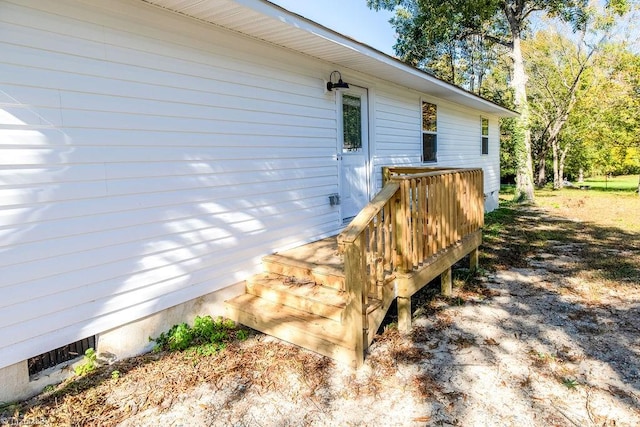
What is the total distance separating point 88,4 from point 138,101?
744mm

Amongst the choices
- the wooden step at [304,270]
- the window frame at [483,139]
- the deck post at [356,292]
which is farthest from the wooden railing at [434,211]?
the window frame at [483,139]

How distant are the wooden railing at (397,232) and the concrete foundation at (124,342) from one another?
156cm

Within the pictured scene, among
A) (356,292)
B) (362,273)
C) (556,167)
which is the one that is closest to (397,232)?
(362,273)

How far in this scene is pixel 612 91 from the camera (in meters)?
18.5

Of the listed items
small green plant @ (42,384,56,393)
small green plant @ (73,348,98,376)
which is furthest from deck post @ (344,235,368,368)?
small green plant @ (42,384,56,393)

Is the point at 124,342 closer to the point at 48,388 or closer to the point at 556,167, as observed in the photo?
the point at 48,388

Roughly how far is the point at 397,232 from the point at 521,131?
12.3 metres

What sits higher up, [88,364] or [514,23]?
[514,23]

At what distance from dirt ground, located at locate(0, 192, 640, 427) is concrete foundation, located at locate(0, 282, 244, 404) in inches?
4.0

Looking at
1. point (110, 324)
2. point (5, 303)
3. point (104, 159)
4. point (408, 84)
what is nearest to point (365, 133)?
point (408, 84)

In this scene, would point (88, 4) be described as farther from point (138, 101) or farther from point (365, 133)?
point (365, 133)

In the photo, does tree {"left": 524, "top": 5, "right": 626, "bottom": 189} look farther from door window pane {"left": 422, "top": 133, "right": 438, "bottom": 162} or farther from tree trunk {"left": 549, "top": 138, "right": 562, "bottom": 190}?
door window pane {"left": 422, "top": 133, "right": 438, "bottom": 162}

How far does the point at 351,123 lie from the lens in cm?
602

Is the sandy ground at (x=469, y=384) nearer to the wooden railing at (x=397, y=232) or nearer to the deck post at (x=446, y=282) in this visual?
the wooden railing at (x=397, y=232)
